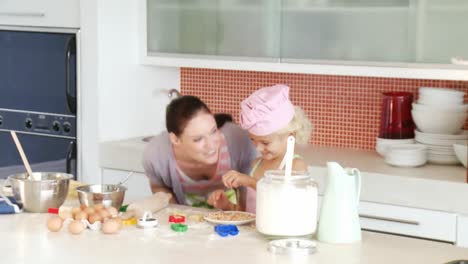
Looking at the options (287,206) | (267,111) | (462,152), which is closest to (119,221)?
(287,206)

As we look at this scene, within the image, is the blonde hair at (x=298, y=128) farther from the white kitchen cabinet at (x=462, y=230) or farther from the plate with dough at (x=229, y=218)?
the white kitchen cabinet at (x=462, y=230)

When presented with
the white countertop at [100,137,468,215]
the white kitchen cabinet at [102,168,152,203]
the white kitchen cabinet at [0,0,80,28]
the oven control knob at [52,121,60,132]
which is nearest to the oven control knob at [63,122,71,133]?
the oven control knob at [52,121,60,132]

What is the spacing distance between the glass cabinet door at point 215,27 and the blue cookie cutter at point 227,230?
6.21 ft

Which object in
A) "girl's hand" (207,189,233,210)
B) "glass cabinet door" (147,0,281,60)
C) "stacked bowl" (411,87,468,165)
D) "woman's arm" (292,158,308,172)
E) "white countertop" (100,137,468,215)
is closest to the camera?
"woman's arm" (292,158,308,172)

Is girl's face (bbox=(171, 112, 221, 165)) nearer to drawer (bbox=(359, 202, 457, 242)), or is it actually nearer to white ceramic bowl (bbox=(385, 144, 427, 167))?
drawer (bbox=(359, 202, 457, 242))

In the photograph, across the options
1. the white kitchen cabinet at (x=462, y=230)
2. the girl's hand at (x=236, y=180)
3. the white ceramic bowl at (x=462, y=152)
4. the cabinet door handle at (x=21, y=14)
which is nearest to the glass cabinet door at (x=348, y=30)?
the white ceramic bowl at (x=462, y=152)

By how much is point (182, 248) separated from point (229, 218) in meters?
0.35

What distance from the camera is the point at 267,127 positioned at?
3100 mm

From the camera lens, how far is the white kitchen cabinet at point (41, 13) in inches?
188

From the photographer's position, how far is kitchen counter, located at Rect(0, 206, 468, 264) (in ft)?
8.11

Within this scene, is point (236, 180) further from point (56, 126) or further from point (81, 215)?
point (56, 126)

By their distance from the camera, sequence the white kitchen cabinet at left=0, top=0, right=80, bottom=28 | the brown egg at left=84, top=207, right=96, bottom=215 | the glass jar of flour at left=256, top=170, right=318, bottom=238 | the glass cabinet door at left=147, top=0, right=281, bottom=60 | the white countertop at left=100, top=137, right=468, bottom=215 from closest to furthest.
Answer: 1. the glass jar of flour at left=256, top=170, right=318, bottom=238
2. the brown egg at left=84, top=207, right=96, bottom=215
3. the white countertop at left=100, top=137, right=468, bottom=215
4. the glass cabinet door at left=147, top=0, right=281, bottom=60
5. the white kitchen cabinet at left=0, top=0, right=80, bottom=28

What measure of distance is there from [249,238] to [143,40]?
7.88 feet

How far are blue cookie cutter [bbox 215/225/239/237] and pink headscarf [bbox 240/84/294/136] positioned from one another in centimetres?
45
